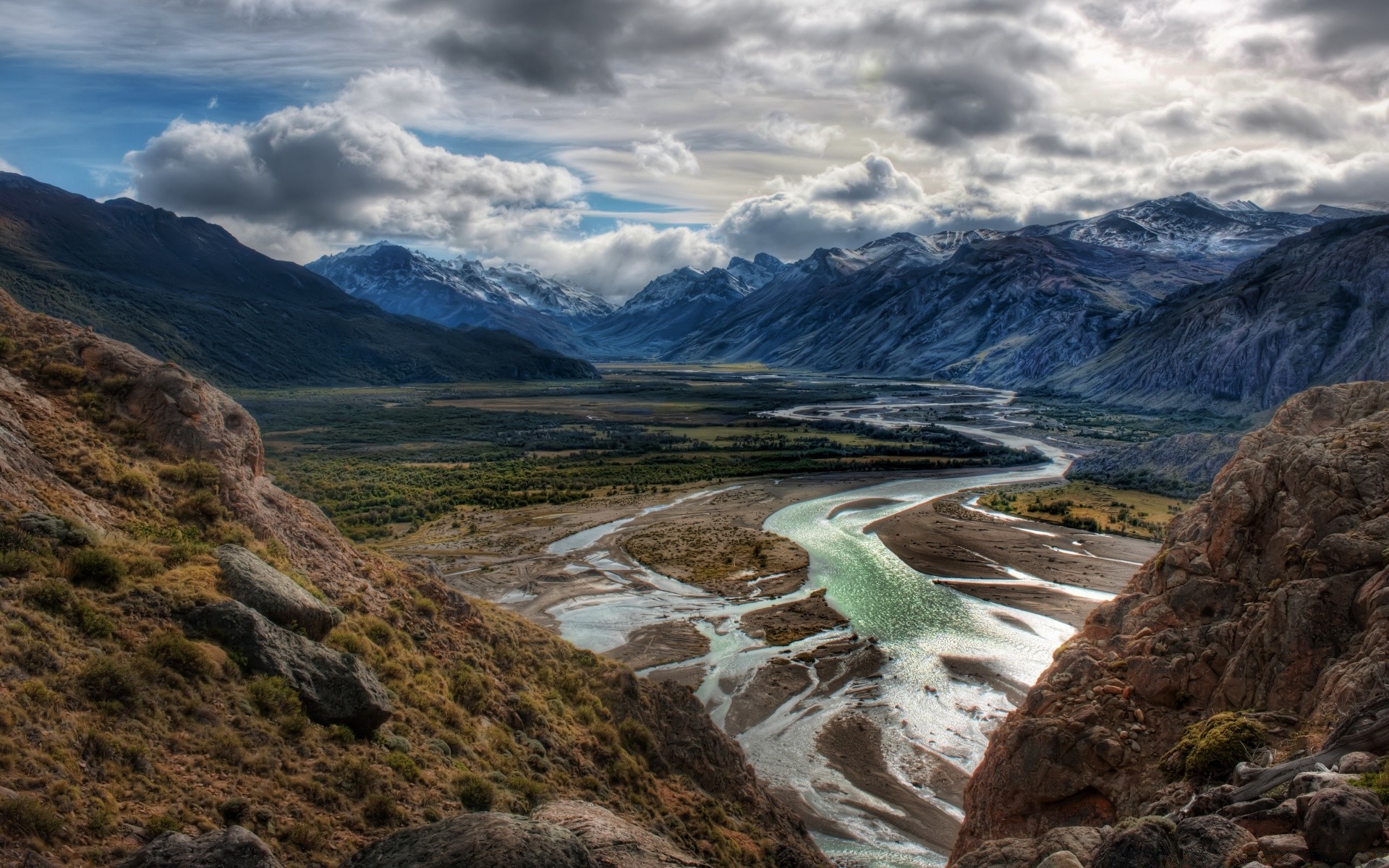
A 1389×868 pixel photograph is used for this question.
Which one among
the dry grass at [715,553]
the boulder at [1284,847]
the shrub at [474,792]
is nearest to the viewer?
the boulder at [1284,847]

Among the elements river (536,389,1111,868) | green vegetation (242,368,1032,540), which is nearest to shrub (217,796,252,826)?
river (536,389,1111,868)

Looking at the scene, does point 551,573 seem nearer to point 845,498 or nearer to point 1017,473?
point 845,498

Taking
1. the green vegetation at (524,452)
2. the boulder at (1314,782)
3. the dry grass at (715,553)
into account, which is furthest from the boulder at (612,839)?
the green vegetation at (524,452)

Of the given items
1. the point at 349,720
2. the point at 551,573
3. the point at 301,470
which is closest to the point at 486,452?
the point at 301,470

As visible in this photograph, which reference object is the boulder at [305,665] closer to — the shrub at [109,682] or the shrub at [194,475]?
the shrub at [109,682]

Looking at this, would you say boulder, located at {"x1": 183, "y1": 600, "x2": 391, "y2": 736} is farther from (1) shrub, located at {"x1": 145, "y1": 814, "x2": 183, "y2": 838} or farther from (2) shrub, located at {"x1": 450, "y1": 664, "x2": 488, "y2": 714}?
(1) shrub, located at {"x1": 145, "y1": 814, "x2": 183, "y2": 838}

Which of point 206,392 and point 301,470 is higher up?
point 206,392
